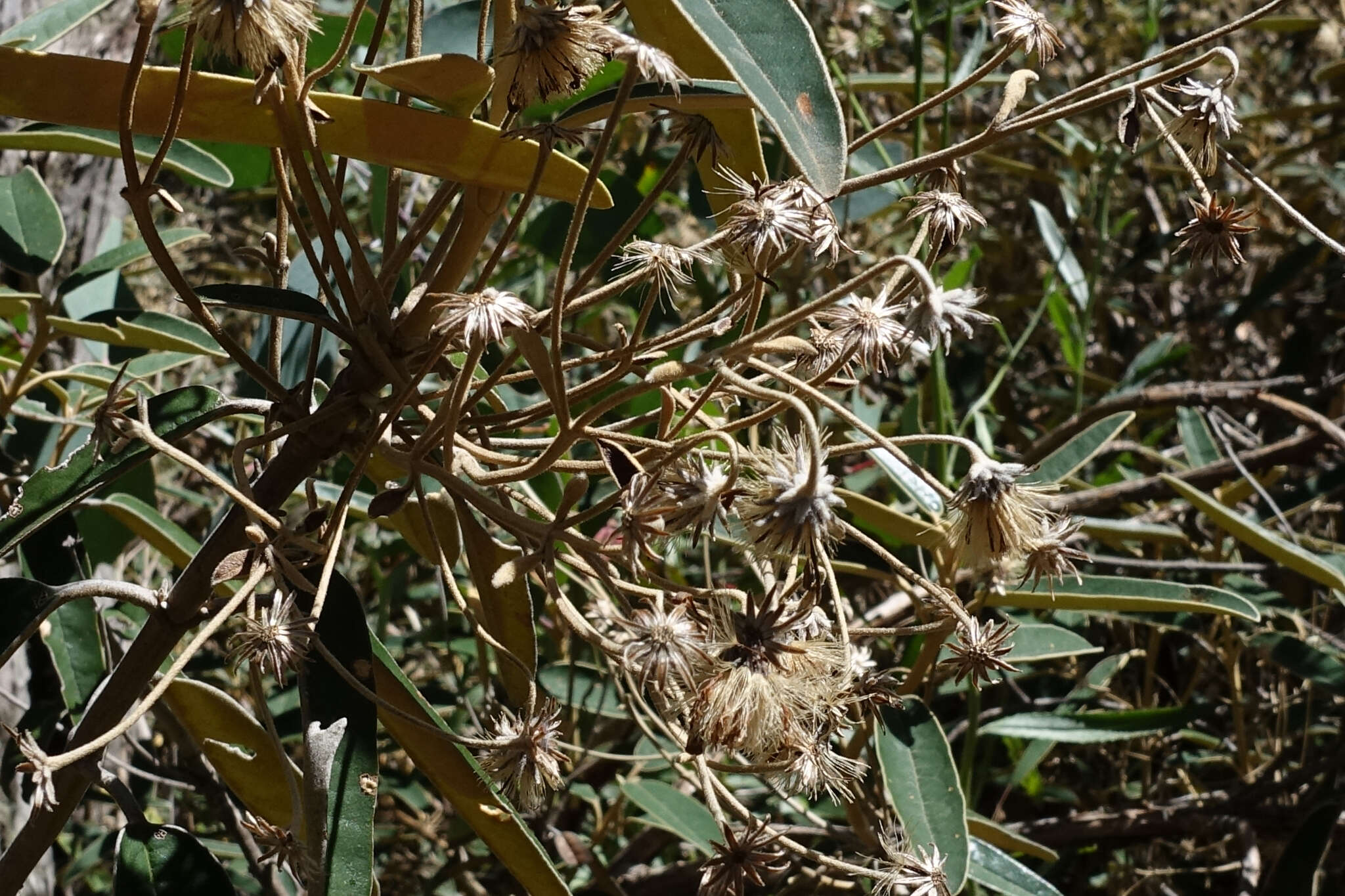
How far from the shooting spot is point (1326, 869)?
133cm

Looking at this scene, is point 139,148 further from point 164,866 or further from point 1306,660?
point 1306,660

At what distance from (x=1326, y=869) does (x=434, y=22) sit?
1.30 m

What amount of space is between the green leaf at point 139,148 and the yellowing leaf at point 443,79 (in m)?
0.37

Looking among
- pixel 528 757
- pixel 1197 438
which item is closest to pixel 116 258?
pixel 528 757

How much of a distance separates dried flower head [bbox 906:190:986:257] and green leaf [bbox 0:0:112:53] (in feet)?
1.72

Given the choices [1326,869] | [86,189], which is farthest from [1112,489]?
[86,189]

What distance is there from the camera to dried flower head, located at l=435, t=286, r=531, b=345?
458 mm

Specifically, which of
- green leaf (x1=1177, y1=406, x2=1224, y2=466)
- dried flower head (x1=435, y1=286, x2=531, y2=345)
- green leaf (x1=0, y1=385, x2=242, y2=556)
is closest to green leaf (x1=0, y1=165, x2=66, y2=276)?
green leaf (x1=0, y1=385, x2=242, y2=556)

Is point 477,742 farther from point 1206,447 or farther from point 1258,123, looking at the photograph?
point 1258,123

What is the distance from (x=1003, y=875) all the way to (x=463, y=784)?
46 centimetres

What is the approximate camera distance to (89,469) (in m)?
0.61

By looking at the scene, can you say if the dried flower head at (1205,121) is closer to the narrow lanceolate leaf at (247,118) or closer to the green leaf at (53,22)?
the narrow lanceolate leaf at (247,118)

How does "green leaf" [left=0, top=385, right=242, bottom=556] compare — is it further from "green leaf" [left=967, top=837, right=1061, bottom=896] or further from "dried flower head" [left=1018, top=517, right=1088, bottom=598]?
"green leaf" [left=967, top=837, right=1061, bottom=896]

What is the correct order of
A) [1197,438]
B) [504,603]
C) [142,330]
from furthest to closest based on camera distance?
[1197,438] → [142,330] → [504,603]
